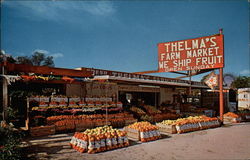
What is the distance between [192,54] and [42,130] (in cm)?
1091

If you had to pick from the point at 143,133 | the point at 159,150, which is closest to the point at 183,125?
the point at 143,133

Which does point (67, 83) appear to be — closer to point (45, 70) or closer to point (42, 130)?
point (45, 70)

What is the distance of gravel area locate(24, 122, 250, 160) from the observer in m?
6.26

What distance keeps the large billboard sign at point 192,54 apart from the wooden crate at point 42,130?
29.4ft

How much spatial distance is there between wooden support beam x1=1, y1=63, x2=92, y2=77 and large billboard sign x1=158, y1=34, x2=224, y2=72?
5.94 meters

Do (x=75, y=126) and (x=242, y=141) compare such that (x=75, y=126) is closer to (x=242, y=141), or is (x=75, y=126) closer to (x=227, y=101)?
(x=242, y=141)

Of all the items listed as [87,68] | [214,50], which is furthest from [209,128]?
[87,68]

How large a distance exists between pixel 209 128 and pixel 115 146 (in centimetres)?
767

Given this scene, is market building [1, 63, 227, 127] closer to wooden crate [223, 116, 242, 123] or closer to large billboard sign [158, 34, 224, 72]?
large billboard sign [158, 34, 224, 72]

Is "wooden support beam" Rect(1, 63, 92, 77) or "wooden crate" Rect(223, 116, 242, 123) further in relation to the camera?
"wooden crate" Rect(223, 116, 242, 123)

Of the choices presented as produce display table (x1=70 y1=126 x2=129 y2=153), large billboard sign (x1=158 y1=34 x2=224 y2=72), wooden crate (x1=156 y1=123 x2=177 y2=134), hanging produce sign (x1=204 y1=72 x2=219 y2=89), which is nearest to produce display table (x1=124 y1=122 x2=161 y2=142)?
produce display table (x1=70 y1=126 x2=129 y2=153)

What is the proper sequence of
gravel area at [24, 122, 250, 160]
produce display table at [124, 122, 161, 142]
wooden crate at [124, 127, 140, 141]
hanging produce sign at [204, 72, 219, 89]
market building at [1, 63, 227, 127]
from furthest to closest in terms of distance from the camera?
hanging produce sign at [204, 72, 219, 89] < market building at [1, 63, 227, 127] < wooden crate at [124, 127, 140, 141] < produce display table at [124, 122, 161, 142] < gravel area at [24, 122, 250, 160]

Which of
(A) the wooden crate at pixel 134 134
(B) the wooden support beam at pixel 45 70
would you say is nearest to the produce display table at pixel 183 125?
(A) the wooden crate at pixel 134 134

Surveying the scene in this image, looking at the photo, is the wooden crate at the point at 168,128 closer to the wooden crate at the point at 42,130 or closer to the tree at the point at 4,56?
the wooden crate at the point at 42,130
